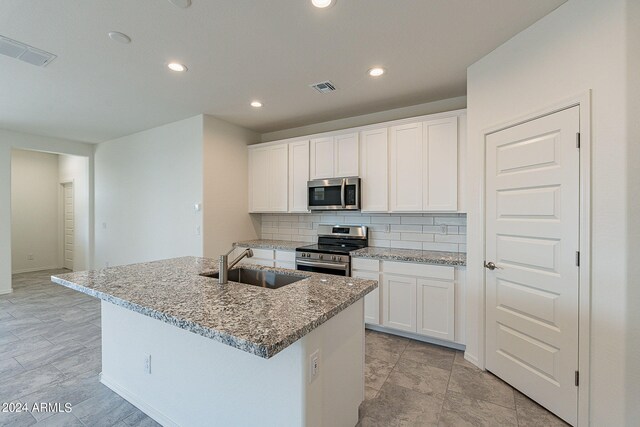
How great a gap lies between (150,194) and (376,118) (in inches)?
145

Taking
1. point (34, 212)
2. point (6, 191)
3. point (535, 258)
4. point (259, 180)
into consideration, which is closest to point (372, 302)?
point (535, 258)

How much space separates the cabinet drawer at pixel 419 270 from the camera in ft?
9.08

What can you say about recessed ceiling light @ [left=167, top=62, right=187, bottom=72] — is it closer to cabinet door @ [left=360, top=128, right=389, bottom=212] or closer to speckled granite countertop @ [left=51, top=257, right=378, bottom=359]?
speckled granite countertop @ [left=51, top=257, right=378, bottom=359]

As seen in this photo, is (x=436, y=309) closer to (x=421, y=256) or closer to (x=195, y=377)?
(x=421, y=256)

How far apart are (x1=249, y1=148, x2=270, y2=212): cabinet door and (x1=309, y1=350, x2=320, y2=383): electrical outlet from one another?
127 inches

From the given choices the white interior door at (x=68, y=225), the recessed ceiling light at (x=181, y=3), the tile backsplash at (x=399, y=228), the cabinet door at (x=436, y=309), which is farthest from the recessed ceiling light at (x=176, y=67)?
the white interior door at (x=68, y=225)

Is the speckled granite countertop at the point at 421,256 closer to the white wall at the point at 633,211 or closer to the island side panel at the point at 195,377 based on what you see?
the white wall at the point at 633,211

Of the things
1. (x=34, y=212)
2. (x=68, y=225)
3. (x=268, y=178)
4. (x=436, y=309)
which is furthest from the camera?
(x=68, y=225)

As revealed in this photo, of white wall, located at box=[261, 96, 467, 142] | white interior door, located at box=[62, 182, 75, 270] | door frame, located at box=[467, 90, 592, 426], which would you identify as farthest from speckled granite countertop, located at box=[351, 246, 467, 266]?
white interior door, located at box=[62, 182, 75, 270]

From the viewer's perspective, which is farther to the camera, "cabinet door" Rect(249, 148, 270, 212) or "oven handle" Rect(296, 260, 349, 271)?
"cabinet door" Rect(249, 148, 270, 212)

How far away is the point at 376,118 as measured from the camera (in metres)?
3.78

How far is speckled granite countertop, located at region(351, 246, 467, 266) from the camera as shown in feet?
8.98

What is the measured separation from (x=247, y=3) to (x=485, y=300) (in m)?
2.82

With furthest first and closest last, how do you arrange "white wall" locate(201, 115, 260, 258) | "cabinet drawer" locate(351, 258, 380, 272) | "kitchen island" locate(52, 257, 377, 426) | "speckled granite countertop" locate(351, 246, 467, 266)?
"white wall" locate(201, 115, 260, 258) < "cabinet drawer" locate(351, 258, 380, 272) < "speckled granite countertop" locate(351, 246, 467, 266) < "kitchen island" locate(52, 257, 377, 426)
